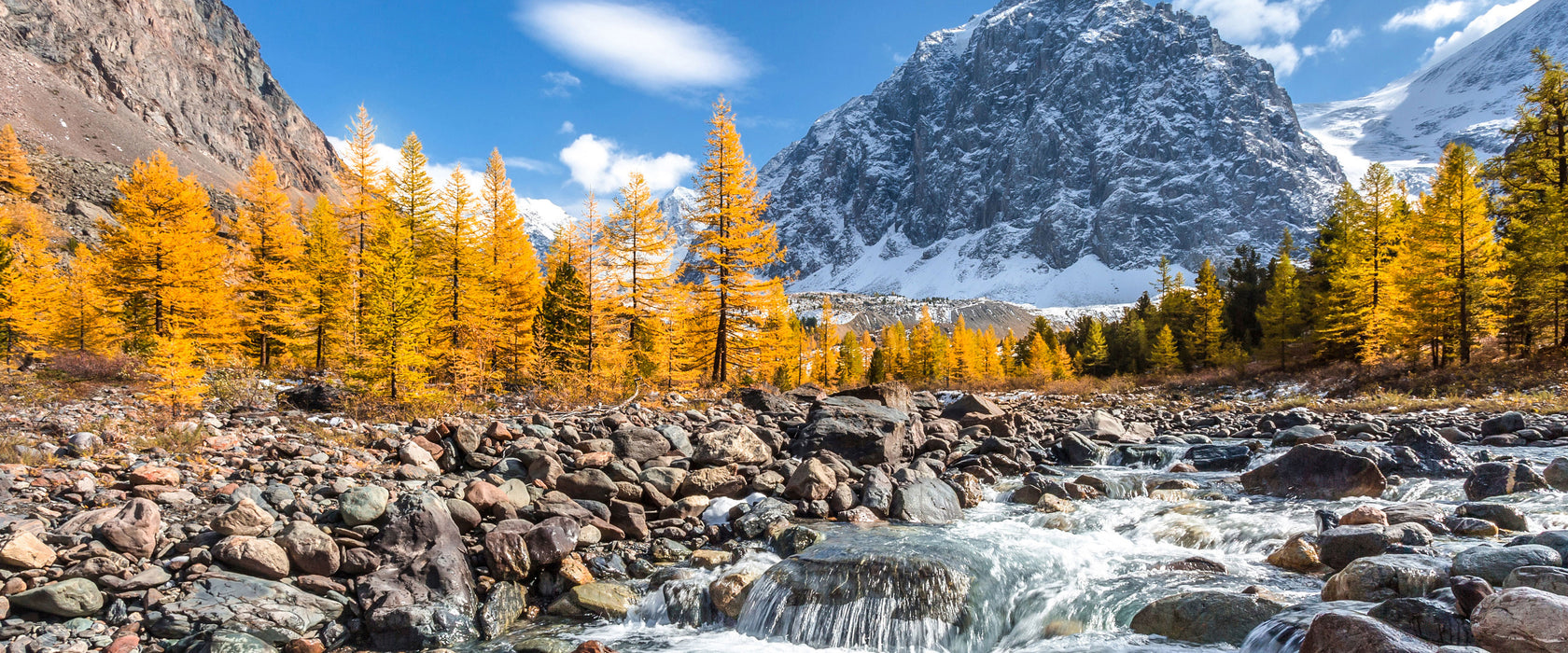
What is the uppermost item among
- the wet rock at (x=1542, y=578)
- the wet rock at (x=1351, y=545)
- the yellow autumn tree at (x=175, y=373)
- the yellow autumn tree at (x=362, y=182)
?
the yellow autumn tree at (x=362, y=182)

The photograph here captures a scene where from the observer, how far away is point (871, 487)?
1055 cm

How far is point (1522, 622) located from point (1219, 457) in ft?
35.7

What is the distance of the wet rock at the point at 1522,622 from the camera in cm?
429

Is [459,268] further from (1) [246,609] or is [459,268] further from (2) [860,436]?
(1) [246,609]

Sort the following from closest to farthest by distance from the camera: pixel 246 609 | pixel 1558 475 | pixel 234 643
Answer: pixel 234 643 → pixel 246 609 → pixel 1558 475

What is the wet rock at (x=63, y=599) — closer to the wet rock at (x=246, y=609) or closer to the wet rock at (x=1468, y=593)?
the wet rock at (x=246, y=609)

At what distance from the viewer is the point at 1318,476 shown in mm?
10391

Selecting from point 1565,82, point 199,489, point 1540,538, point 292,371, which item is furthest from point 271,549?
point 1565,82

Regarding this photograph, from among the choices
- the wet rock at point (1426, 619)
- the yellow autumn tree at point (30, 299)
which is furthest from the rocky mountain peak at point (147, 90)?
the wet rock at point (1426, 619)

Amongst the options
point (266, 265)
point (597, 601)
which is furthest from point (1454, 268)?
point (266, 265)

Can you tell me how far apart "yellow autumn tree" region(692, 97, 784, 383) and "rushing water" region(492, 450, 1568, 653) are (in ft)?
49.4

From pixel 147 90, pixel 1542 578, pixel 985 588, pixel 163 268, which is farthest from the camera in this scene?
pixel 147 90

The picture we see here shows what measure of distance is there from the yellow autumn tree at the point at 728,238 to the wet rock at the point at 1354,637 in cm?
1953

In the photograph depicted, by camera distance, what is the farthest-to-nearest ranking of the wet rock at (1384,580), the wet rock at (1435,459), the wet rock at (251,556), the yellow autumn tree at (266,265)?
the yellow autumn tree at (266,265) → the wet rock at (1435,459) → the wet rock at (251,556) → the wet rock at (1384,580)
